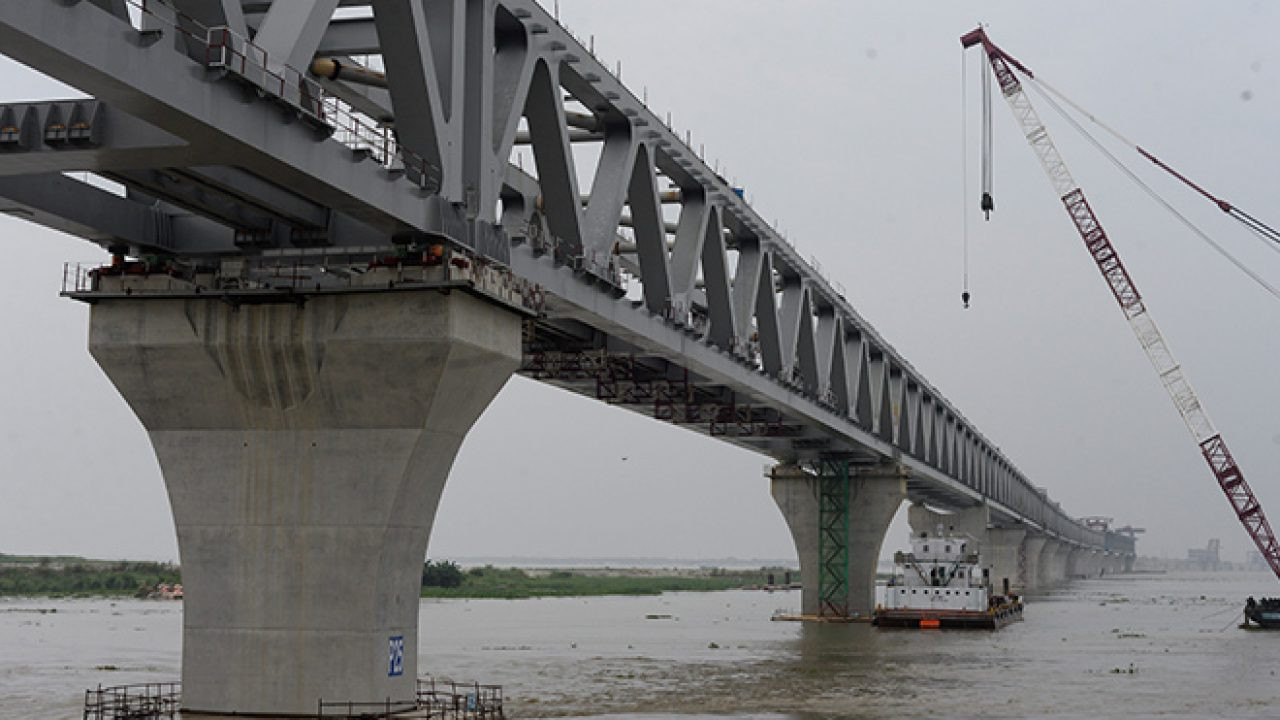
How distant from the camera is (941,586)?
3639 inches

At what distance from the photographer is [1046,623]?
3937 inches

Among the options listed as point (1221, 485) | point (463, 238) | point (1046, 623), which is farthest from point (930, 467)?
point (463, 238)

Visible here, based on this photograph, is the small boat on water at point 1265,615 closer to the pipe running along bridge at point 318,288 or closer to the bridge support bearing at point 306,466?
the pipe running along bridge at point 318,288

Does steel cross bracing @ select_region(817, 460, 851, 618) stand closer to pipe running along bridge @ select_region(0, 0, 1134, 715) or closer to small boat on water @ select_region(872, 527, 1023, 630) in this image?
small boat on water @ select_region(872, 527, 1023, 630)

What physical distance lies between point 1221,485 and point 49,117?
5133 inches

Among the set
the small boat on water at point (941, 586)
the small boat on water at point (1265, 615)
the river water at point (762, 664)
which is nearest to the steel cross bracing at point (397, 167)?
the river water at point (762, 664)

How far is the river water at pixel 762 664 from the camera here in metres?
42.6

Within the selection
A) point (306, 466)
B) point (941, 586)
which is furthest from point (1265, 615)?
point (306, 466)

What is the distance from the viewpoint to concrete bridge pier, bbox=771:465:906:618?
92500 millimetres

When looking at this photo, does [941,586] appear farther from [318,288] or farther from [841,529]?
[318,288]

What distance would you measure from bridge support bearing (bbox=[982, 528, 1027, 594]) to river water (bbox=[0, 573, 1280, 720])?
74784 millimetres

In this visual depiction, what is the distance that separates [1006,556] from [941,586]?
301 ft

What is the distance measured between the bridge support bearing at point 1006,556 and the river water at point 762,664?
74784 mm

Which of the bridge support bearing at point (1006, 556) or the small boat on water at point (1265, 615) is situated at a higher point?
the bridge support bearing at point (1006, 556)
